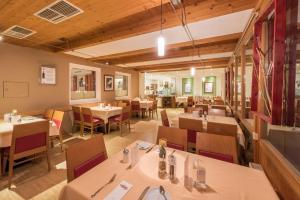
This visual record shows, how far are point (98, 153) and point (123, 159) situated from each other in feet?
1.16

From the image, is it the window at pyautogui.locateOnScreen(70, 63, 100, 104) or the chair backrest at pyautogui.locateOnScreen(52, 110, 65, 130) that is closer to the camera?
the chair backrest at pyautogui.locateOnScreen(52, 110, 65, 130)

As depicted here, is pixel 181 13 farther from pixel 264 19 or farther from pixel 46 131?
pixel 46 131

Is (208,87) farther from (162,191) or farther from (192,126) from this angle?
(162,191)

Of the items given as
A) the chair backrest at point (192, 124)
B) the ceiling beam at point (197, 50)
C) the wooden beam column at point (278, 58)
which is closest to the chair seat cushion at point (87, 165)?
the chair backrest at point (192, 124)

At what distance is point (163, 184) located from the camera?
1054mm

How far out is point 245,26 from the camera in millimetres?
2660

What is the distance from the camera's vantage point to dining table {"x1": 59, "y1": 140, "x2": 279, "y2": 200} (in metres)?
0.94

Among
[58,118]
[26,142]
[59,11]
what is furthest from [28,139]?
[59,11]

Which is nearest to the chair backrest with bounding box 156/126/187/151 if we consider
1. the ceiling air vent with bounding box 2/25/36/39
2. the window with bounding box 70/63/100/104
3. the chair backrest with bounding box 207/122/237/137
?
the chair backrest with bounding box 207/122/237/137

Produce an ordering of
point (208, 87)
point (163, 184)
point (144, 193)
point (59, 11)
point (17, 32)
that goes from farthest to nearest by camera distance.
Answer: point (208, 87), point (17, 32), point (59, 11), point (163, 184), point (144, 193)

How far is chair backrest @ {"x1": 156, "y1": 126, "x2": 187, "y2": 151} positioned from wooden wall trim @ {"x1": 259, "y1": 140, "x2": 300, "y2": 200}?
2.67 ft

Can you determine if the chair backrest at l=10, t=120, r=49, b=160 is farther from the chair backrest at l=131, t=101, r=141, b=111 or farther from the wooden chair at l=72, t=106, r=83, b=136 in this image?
the chair backrest at l=131, t=101, r=141, b=111

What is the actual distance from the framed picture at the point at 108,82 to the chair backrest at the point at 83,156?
4938mm

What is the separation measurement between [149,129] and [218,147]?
361 centimetres
